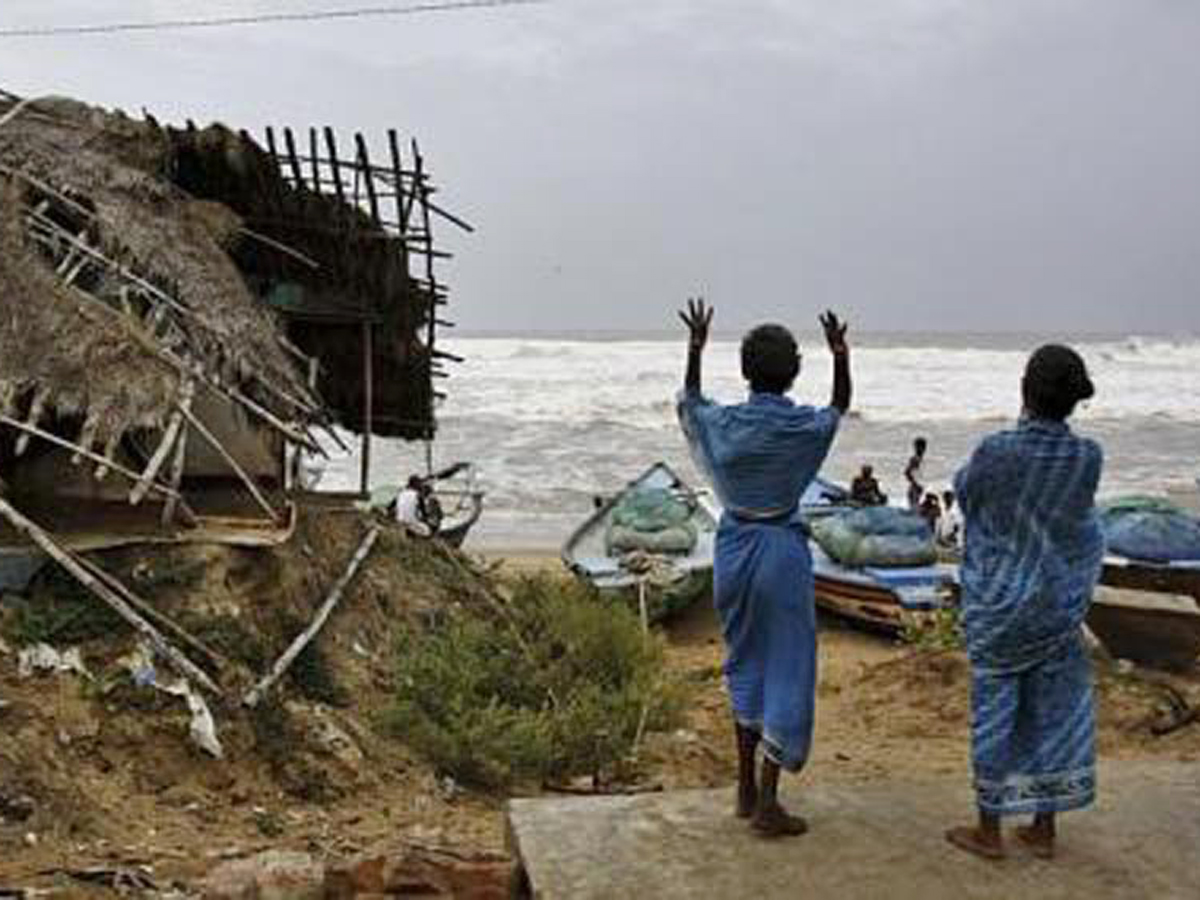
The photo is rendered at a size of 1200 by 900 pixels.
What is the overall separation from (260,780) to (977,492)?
3.99 metres

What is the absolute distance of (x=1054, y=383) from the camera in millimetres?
4125

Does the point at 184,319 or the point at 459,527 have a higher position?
the point at 184,319

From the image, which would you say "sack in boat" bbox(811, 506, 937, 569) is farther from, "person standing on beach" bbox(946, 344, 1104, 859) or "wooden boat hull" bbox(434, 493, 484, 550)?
"person standing on beach" bbox(946, 344, 1104, 859)

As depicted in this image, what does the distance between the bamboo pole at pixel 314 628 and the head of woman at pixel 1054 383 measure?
4361 mm

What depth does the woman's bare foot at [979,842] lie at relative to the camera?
13.9 feet

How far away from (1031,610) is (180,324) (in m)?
5.69

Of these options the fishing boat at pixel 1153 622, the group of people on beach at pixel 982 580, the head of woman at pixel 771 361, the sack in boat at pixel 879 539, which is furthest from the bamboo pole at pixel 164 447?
the sack in boat at pixel 879 539

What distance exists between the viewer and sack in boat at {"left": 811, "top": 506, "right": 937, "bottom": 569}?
14547mm

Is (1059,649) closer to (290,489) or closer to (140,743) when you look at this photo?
(140,743)

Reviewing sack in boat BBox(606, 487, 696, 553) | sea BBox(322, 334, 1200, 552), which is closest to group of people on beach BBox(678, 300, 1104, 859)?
sack in boat BBox(606, 487, 696, 553)

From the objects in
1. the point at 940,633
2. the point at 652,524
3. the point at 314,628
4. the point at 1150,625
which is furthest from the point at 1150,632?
the point at 652,524

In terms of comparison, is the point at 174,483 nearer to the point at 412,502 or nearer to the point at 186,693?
the point at 186,693

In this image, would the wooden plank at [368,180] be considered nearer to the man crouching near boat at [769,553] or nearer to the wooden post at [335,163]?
the wooden post at [335,163]

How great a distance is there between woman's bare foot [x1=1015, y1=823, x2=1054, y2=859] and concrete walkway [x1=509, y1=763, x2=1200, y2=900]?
0.12 ft
